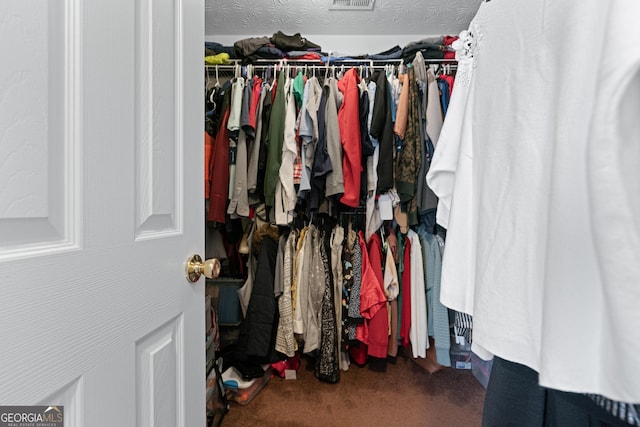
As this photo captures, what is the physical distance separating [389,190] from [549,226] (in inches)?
43.4

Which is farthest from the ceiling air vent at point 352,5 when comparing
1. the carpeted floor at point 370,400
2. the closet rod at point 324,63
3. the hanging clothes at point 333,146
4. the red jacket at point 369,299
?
the carpeted floor at point 370,400

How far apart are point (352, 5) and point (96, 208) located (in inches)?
74.8

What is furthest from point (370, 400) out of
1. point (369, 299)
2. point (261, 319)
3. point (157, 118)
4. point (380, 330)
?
point (157, 118)

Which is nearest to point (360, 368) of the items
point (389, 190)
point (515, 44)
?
point (389, 190)

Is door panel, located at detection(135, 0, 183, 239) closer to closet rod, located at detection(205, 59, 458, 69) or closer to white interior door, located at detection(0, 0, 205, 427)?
white interior door, located at detection(0, 0, 205, 427)

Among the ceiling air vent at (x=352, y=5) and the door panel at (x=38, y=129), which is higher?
the ceiling air vent at (x=352, y=5)

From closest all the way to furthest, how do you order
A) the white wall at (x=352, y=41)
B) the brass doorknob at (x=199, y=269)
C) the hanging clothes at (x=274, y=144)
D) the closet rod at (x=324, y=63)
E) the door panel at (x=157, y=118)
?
the door panel at (x=157, y=118) < the brass doorknob at (x=199, y=269) < the hanging clothes at (x=274, y=144) < the closet rod at (x=324, y=63) < the white wall at (x=352, y=41)

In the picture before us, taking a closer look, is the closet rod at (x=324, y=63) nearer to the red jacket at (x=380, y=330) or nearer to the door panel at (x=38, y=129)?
the red jacket at (x=380, y=330)

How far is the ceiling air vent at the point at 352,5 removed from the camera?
161cm

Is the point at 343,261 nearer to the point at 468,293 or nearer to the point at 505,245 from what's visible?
the point at 468,293

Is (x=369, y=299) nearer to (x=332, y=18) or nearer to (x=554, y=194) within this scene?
(x=554, y=194)

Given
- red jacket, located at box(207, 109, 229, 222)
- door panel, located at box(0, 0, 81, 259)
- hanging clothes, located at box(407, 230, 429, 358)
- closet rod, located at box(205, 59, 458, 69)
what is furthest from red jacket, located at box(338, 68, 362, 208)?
door panel, located at box(0, 0, 81, 259)

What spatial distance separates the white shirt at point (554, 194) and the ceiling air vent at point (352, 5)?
1.41 metres

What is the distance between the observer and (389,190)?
1.42m
